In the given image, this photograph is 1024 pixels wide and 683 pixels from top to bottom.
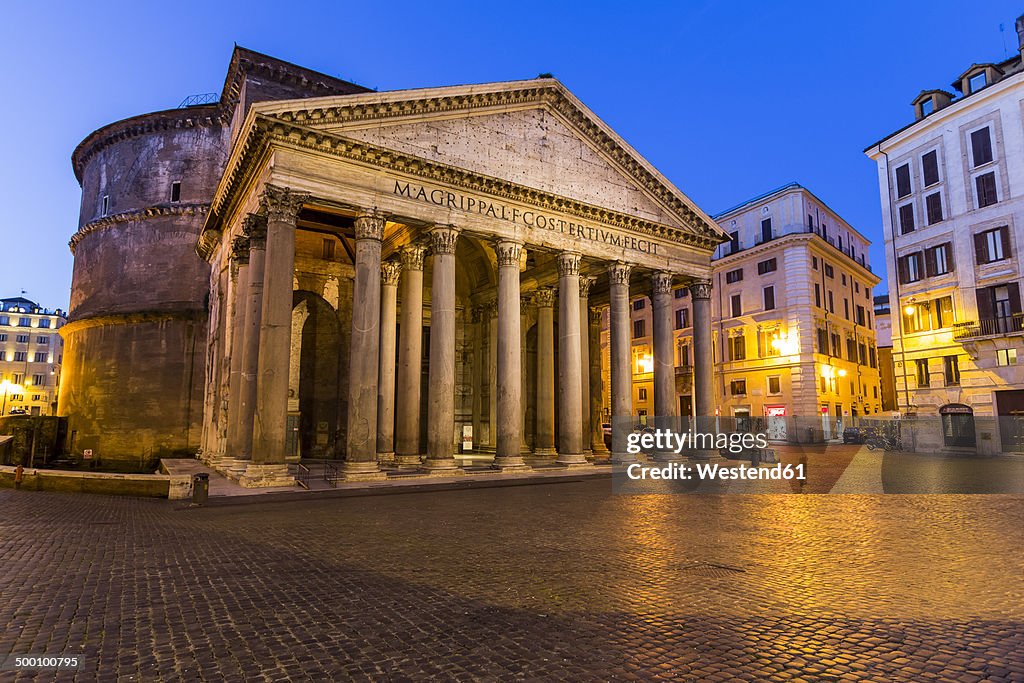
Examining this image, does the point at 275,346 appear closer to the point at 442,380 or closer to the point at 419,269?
the point at 442,380

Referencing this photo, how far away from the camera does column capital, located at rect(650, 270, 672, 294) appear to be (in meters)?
23.5

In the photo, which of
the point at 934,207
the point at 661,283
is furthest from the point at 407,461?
the point at 934,207

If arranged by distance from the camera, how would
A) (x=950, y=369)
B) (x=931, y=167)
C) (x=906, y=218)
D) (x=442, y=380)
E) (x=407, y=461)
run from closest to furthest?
(x=442, y=380) → (x=407, y=461) → (x=950, y=369) → (x=931, y=167) → (x=906, y=218)

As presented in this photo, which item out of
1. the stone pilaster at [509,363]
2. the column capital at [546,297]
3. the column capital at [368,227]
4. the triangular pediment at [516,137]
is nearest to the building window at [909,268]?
the triangular pediment at [516,137]

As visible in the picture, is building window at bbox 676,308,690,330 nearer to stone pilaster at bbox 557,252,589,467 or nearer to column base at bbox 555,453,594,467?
stone pilaster at bbox 557,252,589,467

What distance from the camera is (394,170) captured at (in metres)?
17.6

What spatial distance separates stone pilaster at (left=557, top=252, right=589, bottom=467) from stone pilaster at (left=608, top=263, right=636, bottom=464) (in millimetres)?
1612

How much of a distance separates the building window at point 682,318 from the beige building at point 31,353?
271 ft

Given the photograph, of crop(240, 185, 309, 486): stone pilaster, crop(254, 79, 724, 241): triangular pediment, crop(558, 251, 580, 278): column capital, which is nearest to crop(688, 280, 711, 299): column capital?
crop(254, 79, 724, 241): triangular pediment

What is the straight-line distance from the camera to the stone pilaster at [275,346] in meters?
14.9

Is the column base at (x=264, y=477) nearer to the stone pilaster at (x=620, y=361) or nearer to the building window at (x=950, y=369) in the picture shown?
the stone pilaster at (x=620, y=361)

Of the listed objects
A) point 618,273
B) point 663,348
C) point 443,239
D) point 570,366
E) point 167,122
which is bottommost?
point 570,366

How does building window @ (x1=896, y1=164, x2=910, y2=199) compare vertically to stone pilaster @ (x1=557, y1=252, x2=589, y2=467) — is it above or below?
above

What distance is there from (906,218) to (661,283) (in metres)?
18.6
